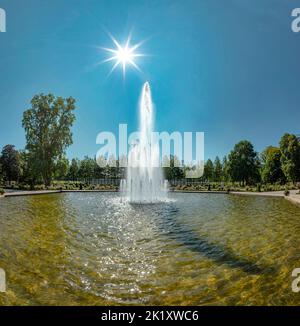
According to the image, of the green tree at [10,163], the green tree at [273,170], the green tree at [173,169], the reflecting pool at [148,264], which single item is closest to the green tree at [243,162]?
the green tree at [273,170]

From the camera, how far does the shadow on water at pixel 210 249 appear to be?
5562mm

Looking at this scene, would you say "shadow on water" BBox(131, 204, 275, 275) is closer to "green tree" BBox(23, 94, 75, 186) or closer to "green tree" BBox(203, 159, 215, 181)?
"green tree" BBox(23, 94, 75, 186)

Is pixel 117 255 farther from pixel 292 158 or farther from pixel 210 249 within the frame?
pixel 292 158

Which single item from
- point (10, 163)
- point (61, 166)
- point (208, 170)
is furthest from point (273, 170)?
point (10, 163)

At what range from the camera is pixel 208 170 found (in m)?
80.4

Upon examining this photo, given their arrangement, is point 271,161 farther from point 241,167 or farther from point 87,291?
point 87,291

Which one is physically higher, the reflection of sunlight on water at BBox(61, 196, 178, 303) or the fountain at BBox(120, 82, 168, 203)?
the fountain at BBox(120, 82, 168, 203)

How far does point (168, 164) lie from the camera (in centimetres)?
7381

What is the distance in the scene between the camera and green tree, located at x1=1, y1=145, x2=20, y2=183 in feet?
204

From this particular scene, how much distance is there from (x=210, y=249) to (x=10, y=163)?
66864mm

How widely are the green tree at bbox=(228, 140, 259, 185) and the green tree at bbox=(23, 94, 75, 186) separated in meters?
39.7

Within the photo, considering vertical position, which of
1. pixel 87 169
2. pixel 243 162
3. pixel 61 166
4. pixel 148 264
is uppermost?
pixel 243 162

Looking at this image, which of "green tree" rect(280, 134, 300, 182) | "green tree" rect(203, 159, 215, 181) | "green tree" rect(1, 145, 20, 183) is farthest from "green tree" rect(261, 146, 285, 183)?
"green tree" rect(1, 145, 20, 183)
